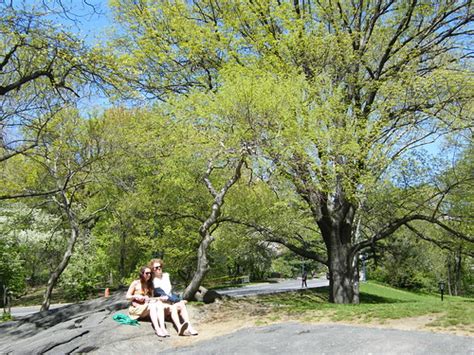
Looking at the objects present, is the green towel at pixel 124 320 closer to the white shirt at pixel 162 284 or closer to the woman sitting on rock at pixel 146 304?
the woman sitting on rock at pixel 146 304

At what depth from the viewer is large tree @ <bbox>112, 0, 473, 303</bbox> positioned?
425 inches

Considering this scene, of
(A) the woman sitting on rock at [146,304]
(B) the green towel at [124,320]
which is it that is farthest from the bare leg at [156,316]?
(B) the green towel at [124,320]

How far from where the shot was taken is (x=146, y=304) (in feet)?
25.4

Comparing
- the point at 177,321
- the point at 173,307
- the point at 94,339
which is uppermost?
the point at 173,307

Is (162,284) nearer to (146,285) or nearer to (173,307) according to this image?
(146,285)

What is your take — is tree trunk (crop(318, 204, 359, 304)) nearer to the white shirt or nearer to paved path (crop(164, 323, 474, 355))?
the white shirt

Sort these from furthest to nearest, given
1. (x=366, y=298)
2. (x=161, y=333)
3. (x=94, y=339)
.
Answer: (x=366, y=298) < (x=161, y=333) < (x=94, y=339)

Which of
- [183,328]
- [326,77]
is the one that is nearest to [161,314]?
[183,328]

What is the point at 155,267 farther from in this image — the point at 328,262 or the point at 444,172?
the point at 444,172

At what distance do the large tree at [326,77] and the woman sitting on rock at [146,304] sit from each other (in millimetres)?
3981

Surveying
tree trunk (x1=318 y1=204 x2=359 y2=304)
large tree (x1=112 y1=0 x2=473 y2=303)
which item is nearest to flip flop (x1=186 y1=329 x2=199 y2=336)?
large tree (x1=112 y1=0 x2=473 y2=303)

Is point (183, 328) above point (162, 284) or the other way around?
the other way around

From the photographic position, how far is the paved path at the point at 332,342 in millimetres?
5379

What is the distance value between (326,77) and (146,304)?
25.5ft
